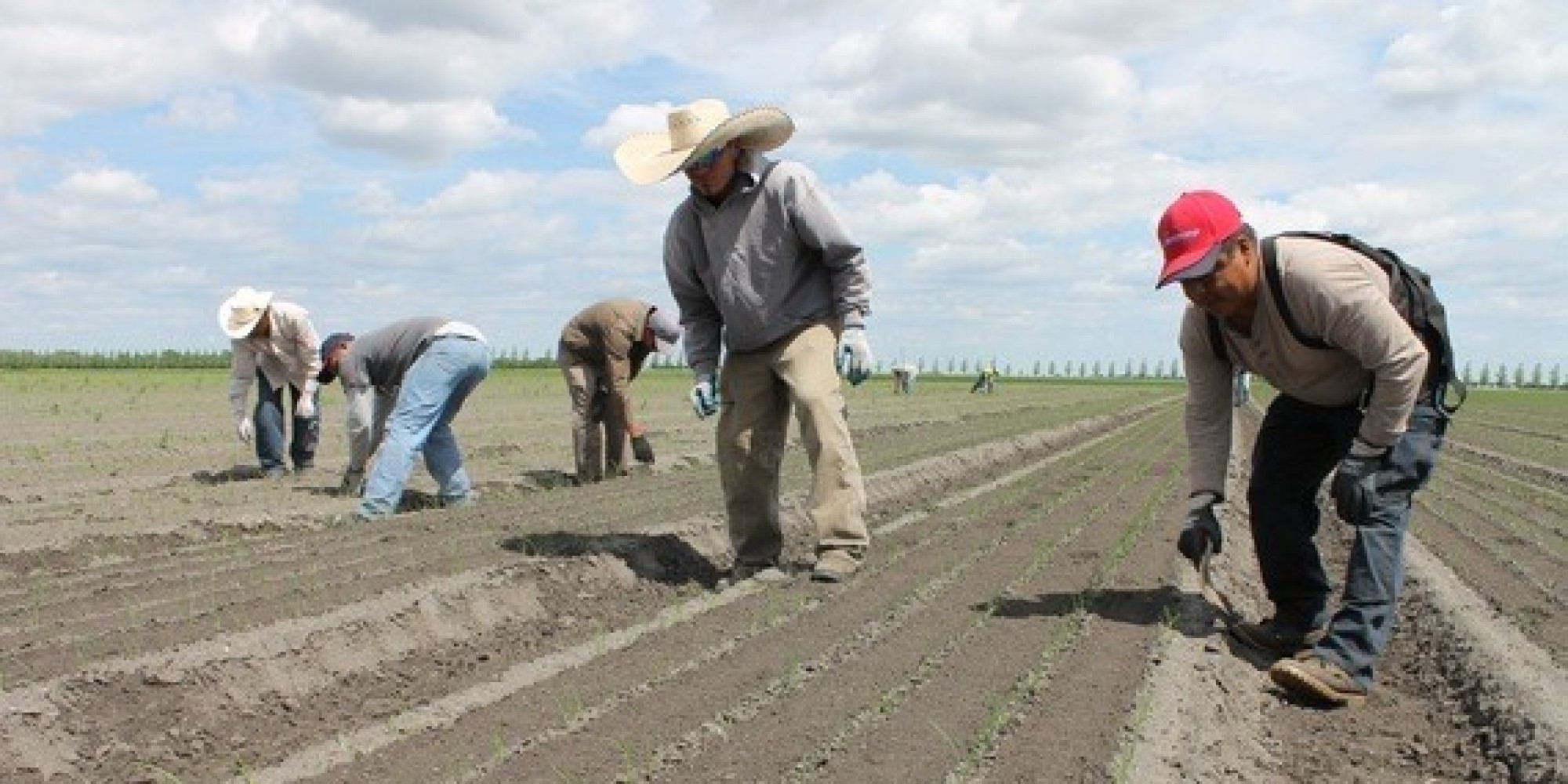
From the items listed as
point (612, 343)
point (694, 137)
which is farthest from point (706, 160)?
point (612, 343)

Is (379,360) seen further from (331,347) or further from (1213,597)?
(1213,597)

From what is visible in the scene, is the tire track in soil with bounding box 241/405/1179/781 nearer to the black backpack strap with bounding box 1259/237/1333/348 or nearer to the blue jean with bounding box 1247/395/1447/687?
the blue jean with bounding box 1247/395/1447/687

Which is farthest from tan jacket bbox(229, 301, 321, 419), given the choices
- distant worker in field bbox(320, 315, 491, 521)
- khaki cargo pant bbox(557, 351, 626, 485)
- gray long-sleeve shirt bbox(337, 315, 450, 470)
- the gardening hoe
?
the gardening hoe

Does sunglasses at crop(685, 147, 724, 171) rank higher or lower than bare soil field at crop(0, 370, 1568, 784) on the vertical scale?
higher

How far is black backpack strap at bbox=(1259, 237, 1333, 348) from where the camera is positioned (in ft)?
13.2

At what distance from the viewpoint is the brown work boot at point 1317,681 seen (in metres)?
4.17

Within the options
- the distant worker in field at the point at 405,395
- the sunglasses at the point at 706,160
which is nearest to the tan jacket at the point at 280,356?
the distant worker in field at the point at 405,395

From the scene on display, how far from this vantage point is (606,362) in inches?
393

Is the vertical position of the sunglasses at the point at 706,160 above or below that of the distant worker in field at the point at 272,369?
above

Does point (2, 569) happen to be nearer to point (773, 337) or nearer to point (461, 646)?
point (461, 646)

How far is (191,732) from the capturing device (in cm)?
396

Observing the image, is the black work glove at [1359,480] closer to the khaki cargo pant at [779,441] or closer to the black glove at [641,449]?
the khaki cargo pant at [779,441]

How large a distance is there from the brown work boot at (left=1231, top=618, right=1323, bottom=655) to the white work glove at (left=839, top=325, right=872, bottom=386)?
1.87 metres

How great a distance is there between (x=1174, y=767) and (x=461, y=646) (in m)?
2.78
